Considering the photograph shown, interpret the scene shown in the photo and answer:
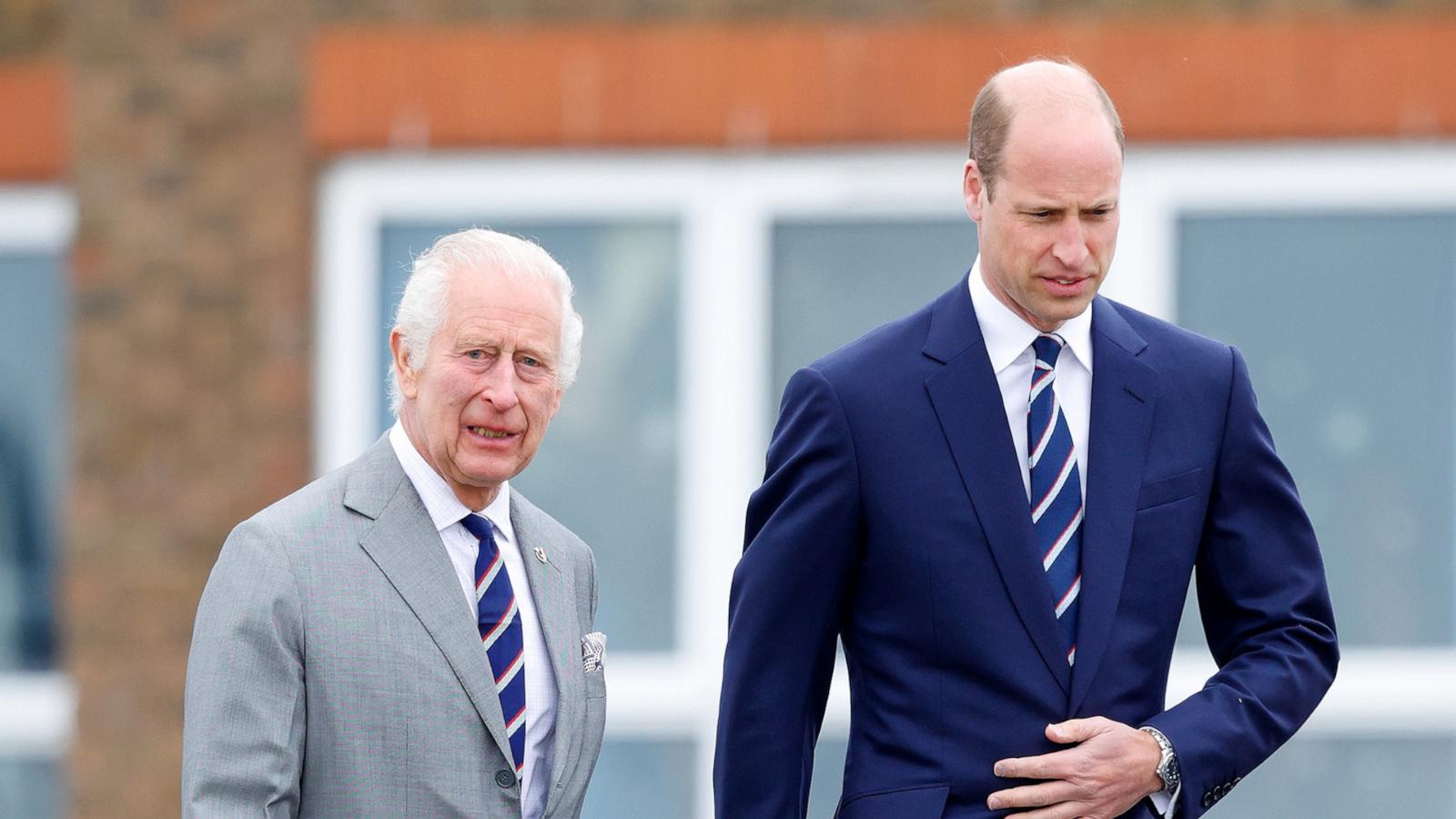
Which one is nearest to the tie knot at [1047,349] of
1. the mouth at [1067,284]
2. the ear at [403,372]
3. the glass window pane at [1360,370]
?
the mouth at [1067,284]

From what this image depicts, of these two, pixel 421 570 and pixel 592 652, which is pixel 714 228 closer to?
pixel 592 652

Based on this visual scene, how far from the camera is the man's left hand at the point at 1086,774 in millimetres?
2811

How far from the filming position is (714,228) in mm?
5730

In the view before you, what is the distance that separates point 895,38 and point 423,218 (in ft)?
4.76

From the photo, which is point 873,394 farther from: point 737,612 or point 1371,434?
point 1371,434

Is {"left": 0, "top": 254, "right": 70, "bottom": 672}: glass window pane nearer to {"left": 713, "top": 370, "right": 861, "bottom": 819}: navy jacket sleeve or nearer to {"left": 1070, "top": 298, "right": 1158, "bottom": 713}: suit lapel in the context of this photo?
{"left": 713, "top": 370, "right": 861, "bottom": 819}: navy jacket sleeve

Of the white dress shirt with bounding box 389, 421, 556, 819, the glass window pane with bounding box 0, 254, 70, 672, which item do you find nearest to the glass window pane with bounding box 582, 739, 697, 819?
the glass window pane with bounding box 0, 254, 70, 672

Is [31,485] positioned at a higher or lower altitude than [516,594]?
higher

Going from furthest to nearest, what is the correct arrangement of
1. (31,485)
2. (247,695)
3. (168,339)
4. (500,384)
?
(31,485) < (168,339) < (500,384) < (247,695)

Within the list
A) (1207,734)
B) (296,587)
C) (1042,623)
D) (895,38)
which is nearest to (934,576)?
(1042,623)

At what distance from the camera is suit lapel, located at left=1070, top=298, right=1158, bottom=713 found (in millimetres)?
2861

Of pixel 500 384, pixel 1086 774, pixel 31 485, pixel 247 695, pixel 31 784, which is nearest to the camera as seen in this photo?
pixel 247 695

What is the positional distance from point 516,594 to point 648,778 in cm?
280

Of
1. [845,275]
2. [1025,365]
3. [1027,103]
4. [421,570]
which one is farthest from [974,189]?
[845,275]
